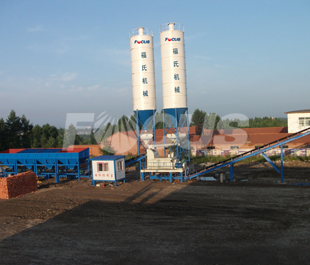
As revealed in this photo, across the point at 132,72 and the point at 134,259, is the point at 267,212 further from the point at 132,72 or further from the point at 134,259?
the point at 132,72

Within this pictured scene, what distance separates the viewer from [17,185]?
2209 cm

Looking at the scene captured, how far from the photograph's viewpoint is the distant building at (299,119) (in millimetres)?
34688

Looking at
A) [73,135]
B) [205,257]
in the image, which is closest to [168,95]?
[205,257]

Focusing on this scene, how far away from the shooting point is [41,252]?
37.9ft

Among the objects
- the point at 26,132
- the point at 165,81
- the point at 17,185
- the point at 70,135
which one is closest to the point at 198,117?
the point at 70,135

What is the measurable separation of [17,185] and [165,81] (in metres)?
16.8

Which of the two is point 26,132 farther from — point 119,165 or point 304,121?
point 304,121

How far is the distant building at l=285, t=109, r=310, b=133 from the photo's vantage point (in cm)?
3469

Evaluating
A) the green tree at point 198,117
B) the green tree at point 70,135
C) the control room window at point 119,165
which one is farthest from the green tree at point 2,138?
the green tree at point 198,117

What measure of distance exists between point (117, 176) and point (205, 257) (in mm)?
15183

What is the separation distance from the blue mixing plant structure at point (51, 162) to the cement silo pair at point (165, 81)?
6.37 m

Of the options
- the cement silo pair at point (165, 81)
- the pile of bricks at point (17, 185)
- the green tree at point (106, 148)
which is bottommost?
the pile of bricks at point (17, 185)

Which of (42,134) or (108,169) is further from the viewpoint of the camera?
(42,134)

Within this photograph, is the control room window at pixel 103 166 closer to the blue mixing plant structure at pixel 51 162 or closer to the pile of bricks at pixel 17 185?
the blue mixing plant structure at pixel 51 162
